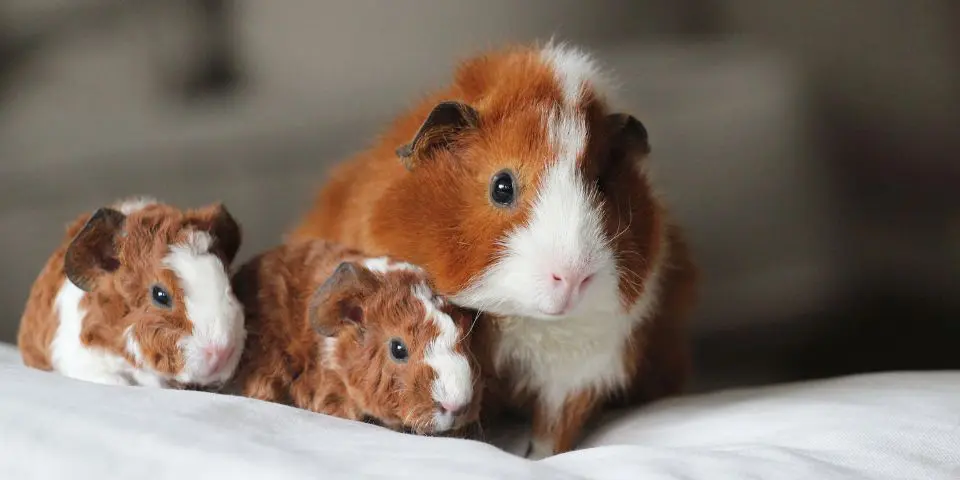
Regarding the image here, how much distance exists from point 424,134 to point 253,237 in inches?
41.5

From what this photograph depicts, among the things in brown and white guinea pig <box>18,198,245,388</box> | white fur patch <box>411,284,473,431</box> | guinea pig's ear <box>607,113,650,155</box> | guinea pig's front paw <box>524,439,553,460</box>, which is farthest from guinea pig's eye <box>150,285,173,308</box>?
guinea pig's ear <box>607,113,650,155</box>

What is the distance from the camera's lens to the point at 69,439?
0.92 metres

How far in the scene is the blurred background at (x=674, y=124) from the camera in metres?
1.99

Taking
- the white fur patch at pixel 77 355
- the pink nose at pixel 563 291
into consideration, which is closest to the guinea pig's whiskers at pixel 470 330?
the pink nose at pixel 563 291

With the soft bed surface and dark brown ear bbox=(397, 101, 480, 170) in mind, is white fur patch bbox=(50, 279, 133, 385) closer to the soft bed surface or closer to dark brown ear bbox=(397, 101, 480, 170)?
the soft bed surface

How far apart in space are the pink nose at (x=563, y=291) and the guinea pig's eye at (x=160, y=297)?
520 millimetres

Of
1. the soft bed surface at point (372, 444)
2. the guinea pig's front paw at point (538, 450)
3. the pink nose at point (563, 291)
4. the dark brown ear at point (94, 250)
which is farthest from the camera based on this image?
the guinea pig's front paw at point (538, 450)

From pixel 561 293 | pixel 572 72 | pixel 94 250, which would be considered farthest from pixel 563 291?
pixel 94 250

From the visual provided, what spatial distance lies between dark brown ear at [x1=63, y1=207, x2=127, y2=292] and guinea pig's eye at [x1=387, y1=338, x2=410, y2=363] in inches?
16.8

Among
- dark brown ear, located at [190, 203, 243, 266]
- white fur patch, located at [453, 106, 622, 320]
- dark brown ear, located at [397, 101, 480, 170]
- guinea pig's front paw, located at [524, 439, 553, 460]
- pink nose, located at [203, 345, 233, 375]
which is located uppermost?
dark brown ear, located at [397, 101, 480, 170]

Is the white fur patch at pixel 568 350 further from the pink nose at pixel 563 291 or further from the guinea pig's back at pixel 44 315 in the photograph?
the guinea pig's back at pixel 44 315

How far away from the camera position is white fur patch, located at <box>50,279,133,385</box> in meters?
1.25

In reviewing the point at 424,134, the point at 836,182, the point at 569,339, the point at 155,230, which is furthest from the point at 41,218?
the point at 836,182

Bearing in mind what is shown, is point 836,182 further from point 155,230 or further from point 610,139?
point 155,230
